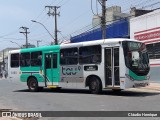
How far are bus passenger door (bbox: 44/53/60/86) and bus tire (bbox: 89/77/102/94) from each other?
9.32ft

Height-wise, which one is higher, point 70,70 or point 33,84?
point 70,70

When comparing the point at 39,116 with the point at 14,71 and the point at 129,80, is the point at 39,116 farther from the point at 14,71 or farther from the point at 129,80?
the point at 14,71

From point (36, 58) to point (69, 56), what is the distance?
319cm

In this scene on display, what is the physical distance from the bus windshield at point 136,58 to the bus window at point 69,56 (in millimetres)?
3572

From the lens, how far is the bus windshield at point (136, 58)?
19547mm

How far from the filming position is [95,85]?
20984mm

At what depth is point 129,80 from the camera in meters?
19.3

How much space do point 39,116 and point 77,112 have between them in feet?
4.75

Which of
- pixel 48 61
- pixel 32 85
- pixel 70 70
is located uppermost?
pixel 48 61

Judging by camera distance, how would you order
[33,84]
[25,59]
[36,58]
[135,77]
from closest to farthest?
[135,77], [36,58], [33,84], [25,59]

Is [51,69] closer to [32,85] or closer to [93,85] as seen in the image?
[32,85]

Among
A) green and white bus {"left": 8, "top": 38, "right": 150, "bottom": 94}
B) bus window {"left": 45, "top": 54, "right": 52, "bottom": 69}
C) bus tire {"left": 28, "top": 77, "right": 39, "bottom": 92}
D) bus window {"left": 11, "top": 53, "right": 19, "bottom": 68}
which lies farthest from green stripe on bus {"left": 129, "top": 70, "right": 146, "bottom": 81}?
bus window {"left": 11, "top": 53, "right": 19, "bottom": 68}

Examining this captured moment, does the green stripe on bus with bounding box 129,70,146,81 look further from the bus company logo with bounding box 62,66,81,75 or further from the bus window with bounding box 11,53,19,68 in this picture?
the bus window with bounding box 11,53,19,68

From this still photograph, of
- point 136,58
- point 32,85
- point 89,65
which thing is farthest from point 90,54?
point 32,85
